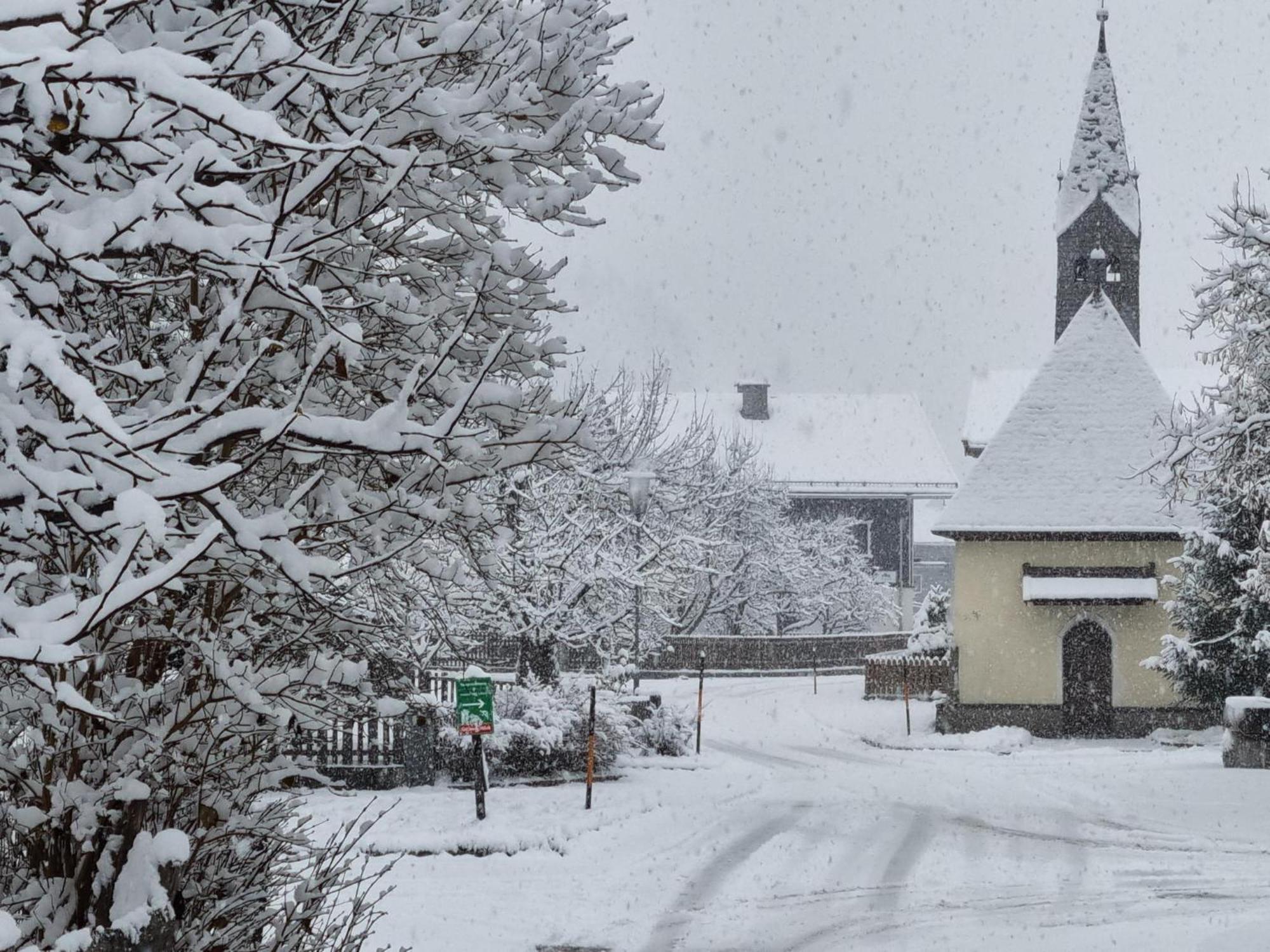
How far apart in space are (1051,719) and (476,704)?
1702 cm

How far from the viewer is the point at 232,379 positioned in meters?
3.50

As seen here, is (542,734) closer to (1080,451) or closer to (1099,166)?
(1080,451)

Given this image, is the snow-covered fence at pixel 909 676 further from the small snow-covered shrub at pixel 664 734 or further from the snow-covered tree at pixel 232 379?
the snow-covered tree at pixel 232 379

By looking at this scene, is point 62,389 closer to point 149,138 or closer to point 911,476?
point 149,138

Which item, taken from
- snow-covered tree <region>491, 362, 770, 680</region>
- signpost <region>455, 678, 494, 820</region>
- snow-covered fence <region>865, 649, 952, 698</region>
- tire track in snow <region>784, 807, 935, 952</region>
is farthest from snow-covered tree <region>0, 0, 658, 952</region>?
snow-covered fence <region>865, 649, 952, 698</region>

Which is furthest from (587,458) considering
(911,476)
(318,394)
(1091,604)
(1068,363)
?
(911,476)

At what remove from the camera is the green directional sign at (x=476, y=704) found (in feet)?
47.3

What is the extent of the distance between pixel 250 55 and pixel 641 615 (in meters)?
22.3

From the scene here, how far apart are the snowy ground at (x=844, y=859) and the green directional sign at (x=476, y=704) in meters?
1.02

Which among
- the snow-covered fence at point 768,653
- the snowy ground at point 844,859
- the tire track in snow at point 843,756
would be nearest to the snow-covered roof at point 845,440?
the snow-covered fence at point 768,653

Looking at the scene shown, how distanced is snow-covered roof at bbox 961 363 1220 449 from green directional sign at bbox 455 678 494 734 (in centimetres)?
3881

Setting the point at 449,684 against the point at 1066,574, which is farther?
the point at 1066,574

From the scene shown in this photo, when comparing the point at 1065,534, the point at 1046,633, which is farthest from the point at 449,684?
the point at 1065,534

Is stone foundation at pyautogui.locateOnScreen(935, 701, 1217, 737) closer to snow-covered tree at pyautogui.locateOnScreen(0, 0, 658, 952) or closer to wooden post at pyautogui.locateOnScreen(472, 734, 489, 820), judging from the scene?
wooden post at pyautogui.locateOnScreen(472, 734, 489, 820)
